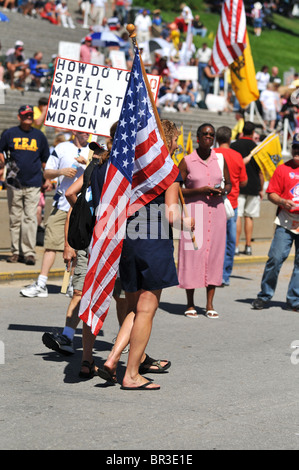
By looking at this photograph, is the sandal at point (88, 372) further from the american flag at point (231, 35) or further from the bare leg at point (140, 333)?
the american flag at point (231, 35)

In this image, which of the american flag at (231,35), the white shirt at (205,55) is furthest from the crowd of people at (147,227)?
the white shirt at (205,55)

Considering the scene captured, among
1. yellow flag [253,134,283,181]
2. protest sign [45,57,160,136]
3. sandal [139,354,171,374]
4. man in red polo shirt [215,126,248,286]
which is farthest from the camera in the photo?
yellow flag [253,134,283,181]

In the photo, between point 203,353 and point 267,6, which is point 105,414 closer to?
point 203,353

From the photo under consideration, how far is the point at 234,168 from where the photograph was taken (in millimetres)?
12773

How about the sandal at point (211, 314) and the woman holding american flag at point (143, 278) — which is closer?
the woman holding american flag at point (143, 278)

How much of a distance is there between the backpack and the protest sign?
2.45 m

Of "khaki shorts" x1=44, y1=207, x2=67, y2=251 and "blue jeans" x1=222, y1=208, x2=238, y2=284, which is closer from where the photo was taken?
"khaki shorts" x1=44, y1=207, x2=67, y2=251

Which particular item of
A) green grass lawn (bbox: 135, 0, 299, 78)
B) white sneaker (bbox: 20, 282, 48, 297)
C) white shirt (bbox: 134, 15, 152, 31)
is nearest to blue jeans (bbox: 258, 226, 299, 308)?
white sneaker (bbox: 20, 282, 48, 297)

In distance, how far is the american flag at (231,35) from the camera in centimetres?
1881

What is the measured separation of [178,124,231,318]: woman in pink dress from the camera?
34.2 ft

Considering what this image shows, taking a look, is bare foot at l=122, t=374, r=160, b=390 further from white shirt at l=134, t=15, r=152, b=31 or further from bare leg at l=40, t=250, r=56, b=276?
white shirt at l=134, t=15, r=152, b=31

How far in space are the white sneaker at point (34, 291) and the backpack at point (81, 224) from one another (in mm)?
3792
